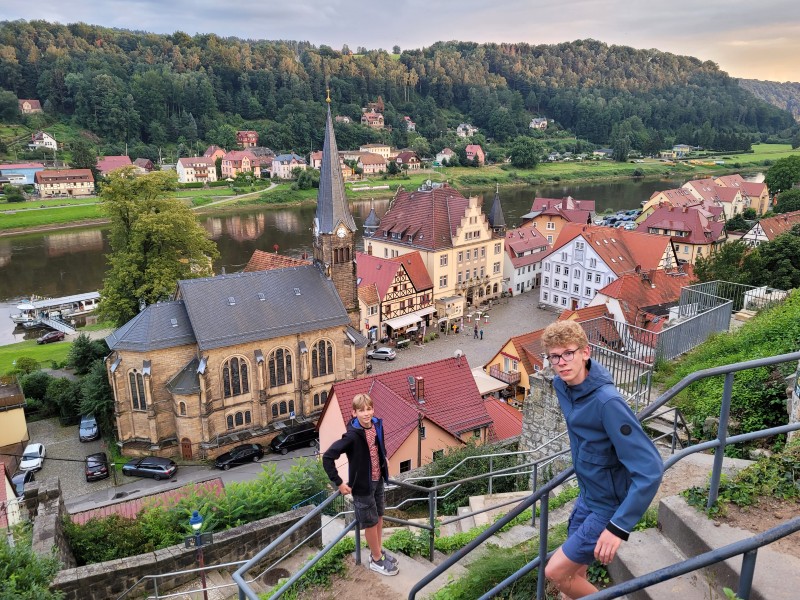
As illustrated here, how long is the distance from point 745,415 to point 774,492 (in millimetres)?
5485

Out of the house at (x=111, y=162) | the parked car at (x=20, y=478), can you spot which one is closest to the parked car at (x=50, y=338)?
the parked car at (x=20, y=478)

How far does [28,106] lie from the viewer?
425 feet

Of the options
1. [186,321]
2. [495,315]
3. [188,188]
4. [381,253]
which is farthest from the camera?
[188,188]

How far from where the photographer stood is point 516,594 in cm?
554

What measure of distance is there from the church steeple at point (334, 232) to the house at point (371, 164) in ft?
303

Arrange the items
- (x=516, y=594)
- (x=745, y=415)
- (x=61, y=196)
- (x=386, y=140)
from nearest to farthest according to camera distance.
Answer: (x=516, y=594)
(x=745, y=415)
(x=61, y=196)
(x=386, y=140)

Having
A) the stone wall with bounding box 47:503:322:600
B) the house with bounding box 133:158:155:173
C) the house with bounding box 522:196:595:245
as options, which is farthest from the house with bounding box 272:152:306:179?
the stone wall with bounding box 47:503:322:600

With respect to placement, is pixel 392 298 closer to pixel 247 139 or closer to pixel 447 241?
pixel 447 241

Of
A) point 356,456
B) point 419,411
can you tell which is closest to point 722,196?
point 419,411

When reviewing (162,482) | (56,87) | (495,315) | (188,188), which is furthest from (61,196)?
(162,482)

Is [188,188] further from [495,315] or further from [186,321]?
[186,321]

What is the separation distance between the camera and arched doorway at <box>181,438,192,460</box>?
24.6m

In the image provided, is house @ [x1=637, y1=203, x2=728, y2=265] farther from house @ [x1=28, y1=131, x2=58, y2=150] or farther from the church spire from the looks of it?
house @ [x1=28, y1=131, x2=58, y2=150]

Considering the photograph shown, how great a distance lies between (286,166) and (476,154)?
43604 millimetres
